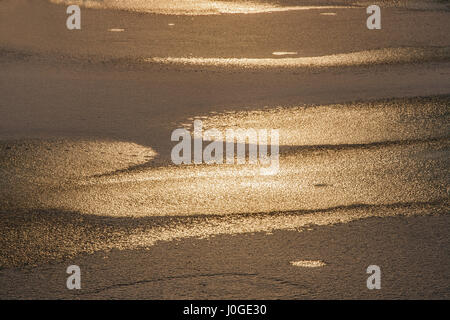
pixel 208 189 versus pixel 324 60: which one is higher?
pixel 324 60

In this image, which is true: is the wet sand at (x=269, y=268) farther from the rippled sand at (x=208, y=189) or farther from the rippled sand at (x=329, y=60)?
the rippled sand at (x=329, y=60)

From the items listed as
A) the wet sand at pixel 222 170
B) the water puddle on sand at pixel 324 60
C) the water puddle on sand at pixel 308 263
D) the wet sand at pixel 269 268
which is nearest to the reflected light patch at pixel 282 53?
the wet sand at pixel 222 170

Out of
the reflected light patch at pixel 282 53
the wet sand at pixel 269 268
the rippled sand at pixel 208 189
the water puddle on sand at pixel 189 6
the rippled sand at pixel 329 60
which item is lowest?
the wet sand at pixel 269 268

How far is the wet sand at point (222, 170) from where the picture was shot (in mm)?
5773

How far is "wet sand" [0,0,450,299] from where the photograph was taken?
577 cm

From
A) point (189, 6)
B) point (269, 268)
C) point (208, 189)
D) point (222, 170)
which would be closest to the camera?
point (269, 268)

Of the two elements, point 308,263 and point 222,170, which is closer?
point 308,263

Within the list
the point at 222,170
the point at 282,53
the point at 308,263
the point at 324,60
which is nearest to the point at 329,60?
the point at 324,60

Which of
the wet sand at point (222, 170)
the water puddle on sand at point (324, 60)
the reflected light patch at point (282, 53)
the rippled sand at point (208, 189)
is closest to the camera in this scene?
the wet sand at point (222, 170)

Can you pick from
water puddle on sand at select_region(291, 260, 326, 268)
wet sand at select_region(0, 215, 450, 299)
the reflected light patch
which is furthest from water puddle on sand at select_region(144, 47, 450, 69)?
water puddle on sand at select_region(291, 260, 326, 268)

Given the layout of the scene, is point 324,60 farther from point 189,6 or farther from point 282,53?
point 189,6

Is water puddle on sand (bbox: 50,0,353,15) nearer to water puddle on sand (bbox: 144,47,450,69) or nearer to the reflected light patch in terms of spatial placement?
the reflected light patch

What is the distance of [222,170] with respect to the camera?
8016 mm

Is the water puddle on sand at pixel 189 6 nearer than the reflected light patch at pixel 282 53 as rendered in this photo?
No
